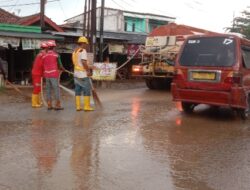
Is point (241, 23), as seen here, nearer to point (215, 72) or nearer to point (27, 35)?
point (27, 35)

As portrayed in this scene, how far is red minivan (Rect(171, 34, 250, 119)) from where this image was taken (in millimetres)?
9117

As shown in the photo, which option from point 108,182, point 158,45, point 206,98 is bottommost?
point 108,182

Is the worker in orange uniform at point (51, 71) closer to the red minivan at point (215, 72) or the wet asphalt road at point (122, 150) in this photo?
the wet asphalt road at point (122, 150)

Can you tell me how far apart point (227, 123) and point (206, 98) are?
2.29 feet

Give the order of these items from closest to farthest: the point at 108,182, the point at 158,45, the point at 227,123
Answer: the point at 108,182
the point at 227,123
the point at 158,45

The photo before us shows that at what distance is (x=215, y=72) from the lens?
363 inches

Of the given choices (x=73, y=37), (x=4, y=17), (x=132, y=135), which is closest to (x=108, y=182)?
(x=132, y=135)

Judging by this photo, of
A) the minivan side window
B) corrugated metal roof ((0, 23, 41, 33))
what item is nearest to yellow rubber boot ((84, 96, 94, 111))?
the minivan side window

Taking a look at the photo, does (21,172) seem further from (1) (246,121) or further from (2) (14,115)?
(1) (246,121)

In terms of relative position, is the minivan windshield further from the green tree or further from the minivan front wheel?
the green tree

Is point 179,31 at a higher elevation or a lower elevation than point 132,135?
higher

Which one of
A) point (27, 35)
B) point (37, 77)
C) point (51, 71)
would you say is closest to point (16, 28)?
point (27, 35)

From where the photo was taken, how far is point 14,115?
960 cm

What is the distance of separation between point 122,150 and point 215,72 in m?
3.58
